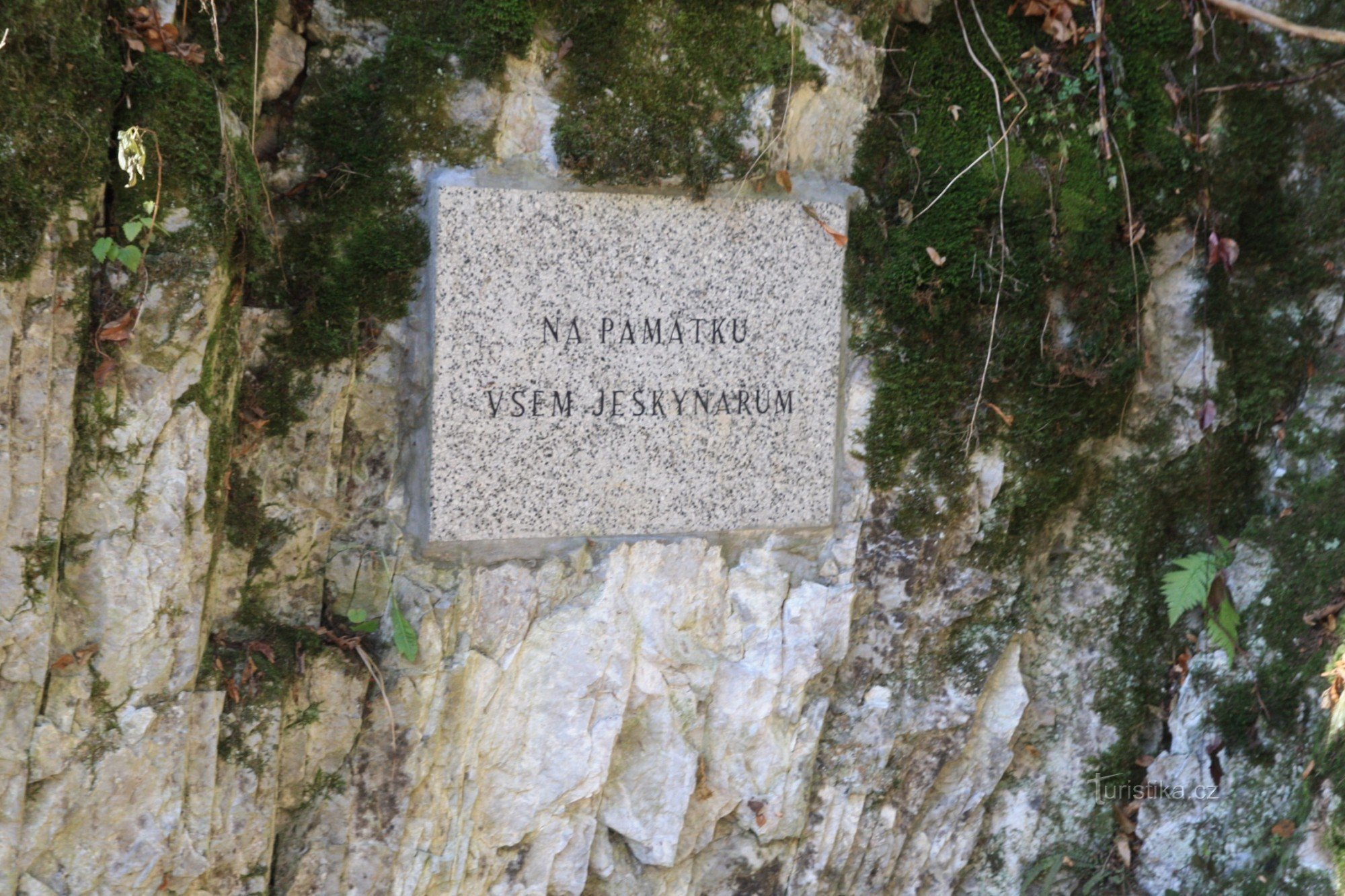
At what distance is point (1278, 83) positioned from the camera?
338 cm

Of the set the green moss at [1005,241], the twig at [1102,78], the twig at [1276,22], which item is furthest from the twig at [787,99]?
the twig at [1276,22]

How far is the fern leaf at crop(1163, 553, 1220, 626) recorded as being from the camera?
3.38m

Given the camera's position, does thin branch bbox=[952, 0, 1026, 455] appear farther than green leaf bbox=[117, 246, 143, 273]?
Yes

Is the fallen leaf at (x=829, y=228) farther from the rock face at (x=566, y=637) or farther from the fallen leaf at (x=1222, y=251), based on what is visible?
the fallen leaf at (x=1222, y=251)

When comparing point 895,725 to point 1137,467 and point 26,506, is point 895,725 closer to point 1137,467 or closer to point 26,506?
point 1137,467

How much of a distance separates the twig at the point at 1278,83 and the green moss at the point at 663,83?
1.57 metres

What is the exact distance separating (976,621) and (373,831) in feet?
7.36

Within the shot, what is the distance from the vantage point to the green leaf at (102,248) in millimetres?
2307

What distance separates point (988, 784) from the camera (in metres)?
3.54

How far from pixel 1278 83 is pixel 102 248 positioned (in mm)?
3932

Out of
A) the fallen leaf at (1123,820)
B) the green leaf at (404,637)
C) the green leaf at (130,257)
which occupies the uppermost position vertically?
the green leaf at (130,257)

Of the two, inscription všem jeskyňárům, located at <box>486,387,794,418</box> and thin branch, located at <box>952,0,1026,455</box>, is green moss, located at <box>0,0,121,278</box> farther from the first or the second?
thin branch, located at <box>952,0,1026,455</box>

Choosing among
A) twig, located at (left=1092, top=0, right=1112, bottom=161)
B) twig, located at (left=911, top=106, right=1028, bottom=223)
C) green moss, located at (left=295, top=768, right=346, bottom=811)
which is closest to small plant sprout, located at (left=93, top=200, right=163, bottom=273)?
green moss, located at (left=295, top=768, right=346, bottom=811)

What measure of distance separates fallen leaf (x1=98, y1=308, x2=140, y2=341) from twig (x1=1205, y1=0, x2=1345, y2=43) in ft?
11.5
